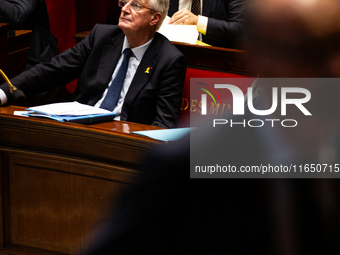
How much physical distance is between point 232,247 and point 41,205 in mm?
1513

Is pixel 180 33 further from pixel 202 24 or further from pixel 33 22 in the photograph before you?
pixel 33 22

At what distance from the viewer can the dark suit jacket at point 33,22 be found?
9.96 ft

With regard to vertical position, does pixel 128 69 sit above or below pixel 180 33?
below

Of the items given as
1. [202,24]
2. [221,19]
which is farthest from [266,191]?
[221,19]

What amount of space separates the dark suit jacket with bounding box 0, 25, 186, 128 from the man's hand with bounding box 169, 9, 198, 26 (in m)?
0.75

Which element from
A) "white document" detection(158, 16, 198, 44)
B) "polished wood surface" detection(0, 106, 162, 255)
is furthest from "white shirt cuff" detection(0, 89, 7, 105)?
"white document" detection(158, 16, 198, 44)

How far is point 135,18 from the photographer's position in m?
2.25

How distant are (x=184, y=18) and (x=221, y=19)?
311 millimetres

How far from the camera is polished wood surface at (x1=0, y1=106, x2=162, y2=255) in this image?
1566 mm

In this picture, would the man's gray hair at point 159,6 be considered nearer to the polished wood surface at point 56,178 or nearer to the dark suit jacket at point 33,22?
the polished wood surface at point 56,178

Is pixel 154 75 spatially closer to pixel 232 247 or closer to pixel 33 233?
pixel 33 233

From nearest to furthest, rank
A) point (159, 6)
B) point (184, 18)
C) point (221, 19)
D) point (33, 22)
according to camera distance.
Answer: point (159, 6), point (184, 18), point (221, 19), point (33, 22)

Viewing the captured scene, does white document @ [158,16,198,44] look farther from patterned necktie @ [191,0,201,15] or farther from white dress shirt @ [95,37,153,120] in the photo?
white dress shirt @ [95,37,153,120]

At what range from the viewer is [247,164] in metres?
0.33
